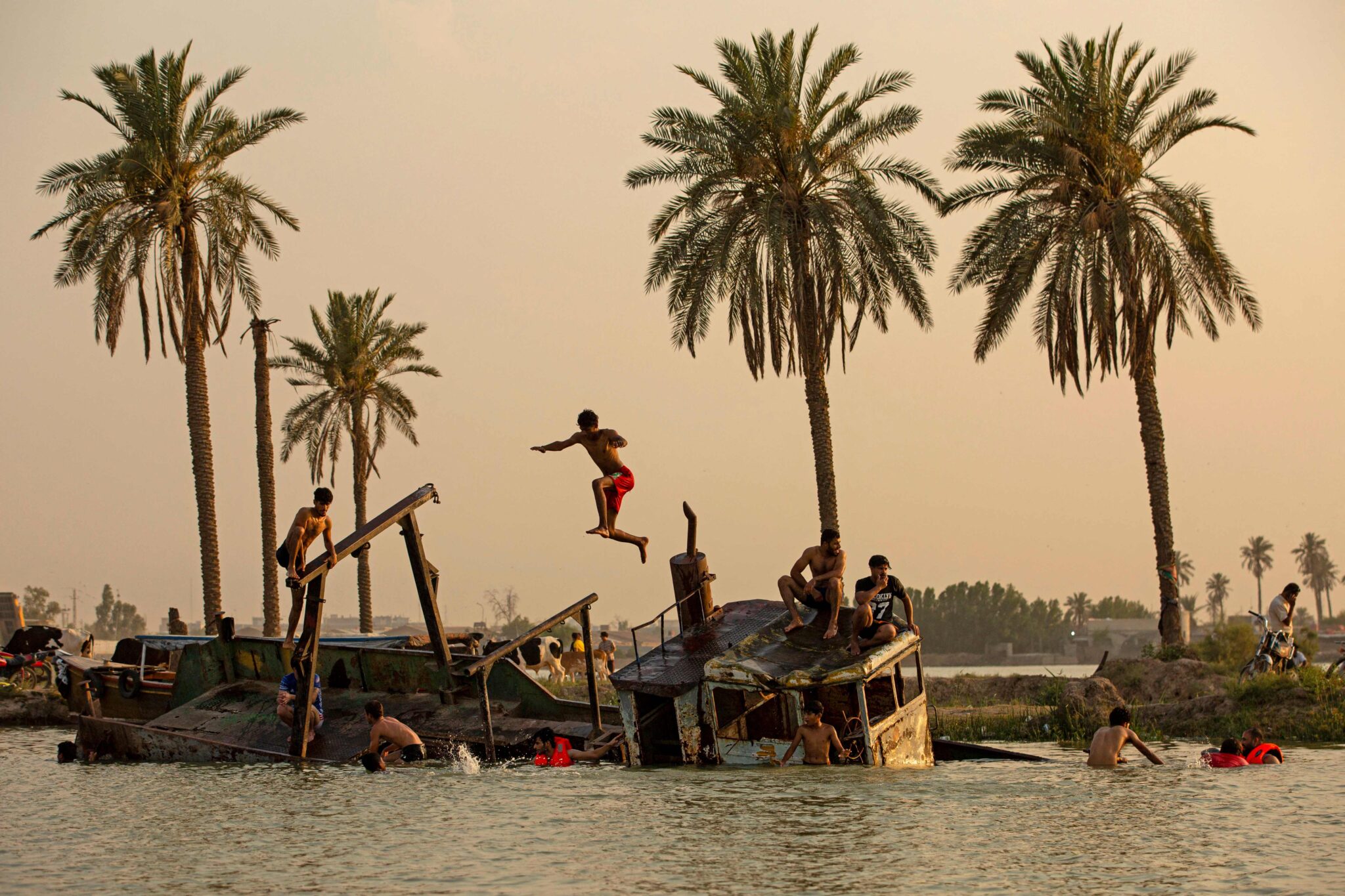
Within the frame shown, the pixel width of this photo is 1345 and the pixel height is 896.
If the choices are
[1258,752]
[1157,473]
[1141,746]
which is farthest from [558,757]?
[1157,473]

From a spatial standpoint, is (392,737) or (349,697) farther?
(349,697)

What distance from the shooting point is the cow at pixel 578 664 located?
38.3 metres

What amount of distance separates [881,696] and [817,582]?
6.17 ft

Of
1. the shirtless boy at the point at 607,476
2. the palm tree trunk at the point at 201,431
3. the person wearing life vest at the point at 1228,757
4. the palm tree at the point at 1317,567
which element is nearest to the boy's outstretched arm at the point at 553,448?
the shirtless boy at the point at 607,476

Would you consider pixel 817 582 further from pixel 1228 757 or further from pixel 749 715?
pixel 1228 757

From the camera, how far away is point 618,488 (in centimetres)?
1761

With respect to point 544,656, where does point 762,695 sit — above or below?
below

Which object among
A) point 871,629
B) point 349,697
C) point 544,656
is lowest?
point 349,697

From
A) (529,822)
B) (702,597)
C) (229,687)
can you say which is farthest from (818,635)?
(229,687)

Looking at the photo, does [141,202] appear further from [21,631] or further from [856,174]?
[856,174]

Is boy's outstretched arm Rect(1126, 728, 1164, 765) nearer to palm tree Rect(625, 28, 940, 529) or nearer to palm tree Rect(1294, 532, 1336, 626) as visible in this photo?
palm tree Rect(625, 28, 940, 529)

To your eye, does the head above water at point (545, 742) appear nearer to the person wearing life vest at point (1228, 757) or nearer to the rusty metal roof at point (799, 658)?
the rusty metal roof at point (799, 658)

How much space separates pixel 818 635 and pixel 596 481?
11.1 ft

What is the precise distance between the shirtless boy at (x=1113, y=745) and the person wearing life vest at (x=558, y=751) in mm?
6188
